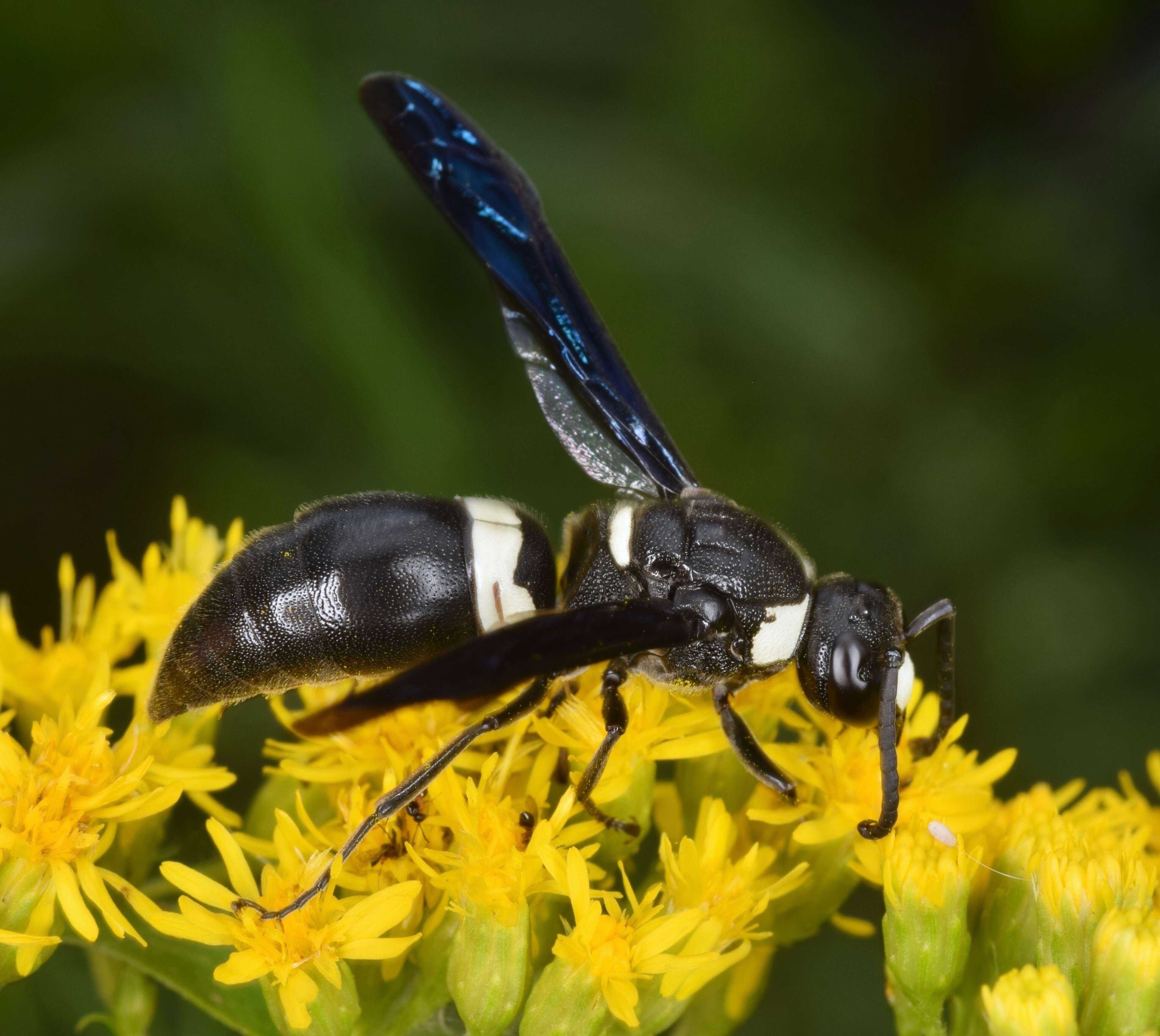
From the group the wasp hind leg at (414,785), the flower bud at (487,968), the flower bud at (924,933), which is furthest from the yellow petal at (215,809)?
the flower bud at (924,933)

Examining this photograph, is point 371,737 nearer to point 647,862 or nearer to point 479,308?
point 647,862

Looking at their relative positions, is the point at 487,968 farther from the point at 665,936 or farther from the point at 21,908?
the point at 21,908

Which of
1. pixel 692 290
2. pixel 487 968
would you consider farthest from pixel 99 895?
pixel 692 290

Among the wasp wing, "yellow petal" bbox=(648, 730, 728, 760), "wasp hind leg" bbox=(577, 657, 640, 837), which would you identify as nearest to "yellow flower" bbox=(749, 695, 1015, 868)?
"yellow petal" bbox=(648, 730, 728, 760)

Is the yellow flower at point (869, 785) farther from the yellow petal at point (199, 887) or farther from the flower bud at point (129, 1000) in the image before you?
the flower bud at point (129, 1000)

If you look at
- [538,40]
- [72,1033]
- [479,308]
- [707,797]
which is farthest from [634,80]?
[72,1033]

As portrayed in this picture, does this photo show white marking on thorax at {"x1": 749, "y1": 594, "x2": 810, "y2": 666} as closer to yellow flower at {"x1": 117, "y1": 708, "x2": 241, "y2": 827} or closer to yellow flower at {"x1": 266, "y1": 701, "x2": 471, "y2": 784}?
yellow flower at {"x1": 266, "y1": 701, "x2": 471, "y2": 784}
